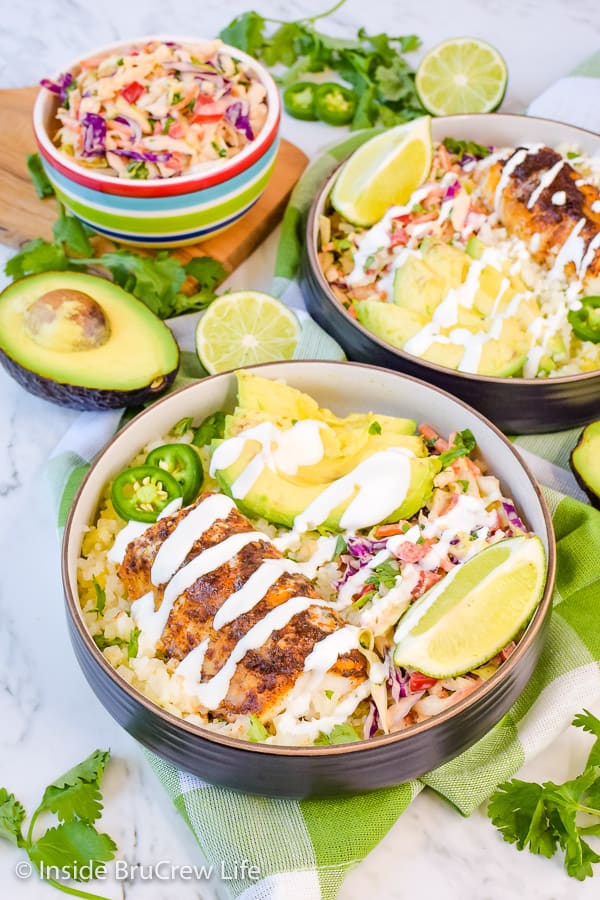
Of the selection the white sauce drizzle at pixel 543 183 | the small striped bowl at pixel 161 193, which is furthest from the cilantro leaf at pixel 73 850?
the white sauce drizzle at pixel 543 183

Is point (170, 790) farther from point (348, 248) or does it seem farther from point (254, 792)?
point (348, 248)

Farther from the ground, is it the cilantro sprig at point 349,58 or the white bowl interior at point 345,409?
the cilantro sprig at point 349,58

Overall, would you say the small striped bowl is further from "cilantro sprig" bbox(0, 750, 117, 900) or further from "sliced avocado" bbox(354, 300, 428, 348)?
"cilantro sprig" bbox(0, 750, 117, 900)

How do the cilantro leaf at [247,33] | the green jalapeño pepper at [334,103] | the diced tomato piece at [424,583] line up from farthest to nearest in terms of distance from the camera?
the cilantro leaf at [247,33] < the green jalapeño pepper at [334,103] < the diced tomato piece at [424,583]

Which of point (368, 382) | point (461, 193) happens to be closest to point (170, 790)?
point (368, 382)

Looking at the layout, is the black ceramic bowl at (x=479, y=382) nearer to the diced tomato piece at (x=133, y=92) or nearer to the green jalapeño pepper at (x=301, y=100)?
the diced tomato piece at (x=133, y=92)

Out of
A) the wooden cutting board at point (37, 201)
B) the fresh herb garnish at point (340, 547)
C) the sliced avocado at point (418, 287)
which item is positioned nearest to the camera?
the fresh herb garnish at point (340, 547)

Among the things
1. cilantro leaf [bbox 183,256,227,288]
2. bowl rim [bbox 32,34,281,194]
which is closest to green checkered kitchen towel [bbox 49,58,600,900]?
cilantro leaf [bbox 183,256,227,288]
